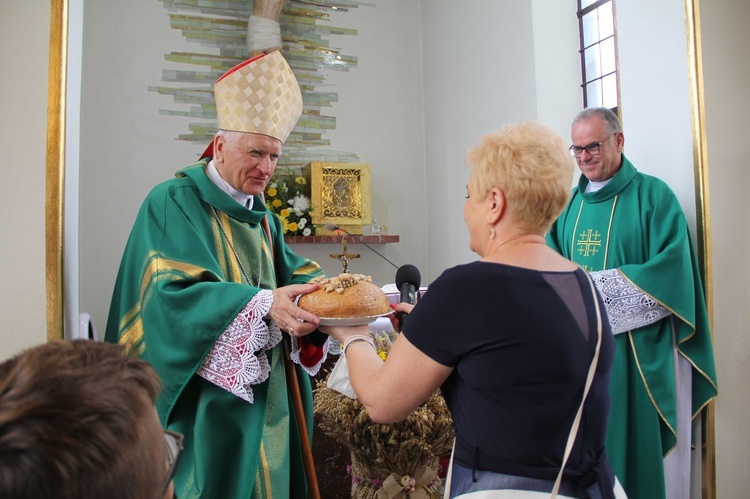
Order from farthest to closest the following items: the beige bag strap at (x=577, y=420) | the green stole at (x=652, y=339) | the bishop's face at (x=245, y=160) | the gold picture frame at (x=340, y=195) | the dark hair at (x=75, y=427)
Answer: the gold picture frame at (x=340, y=195) < the green stole at (x=652, y=339) < the bishop's face at (x=245, y=160) < the beige bag strap at (x=577, y=420) < the dark hair at (x=75, y=427)

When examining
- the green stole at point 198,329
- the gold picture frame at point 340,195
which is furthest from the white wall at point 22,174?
the gold picture frame at point 340,195

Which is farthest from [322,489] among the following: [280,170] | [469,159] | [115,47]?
[115,47]

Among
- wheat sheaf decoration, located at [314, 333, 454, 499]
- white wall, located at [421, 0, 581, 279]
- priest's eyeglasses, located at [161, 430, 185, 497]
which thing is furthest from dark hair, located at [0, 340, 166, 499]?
white wall, located at [421, 0, 581, 279]

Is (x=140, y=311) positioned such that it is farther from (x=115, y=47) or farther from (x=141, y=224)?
(x=115, y=47)

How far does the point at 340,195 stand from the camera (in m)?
6.21

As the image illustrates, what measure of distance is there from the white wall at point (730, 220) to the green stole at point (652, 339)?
0.29 m

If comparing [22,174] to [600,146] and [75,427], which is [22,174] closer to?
[75,427]

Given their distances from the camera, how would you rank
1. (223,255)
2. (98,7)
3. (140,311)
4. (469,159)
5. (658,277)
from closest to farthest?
(469,159) < (140,311) < (223,255) < (658,277) < (98,7)

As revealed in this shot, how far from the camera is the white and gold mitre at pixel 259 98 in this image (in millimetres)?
2240

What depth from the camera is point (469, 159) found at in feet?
4.86

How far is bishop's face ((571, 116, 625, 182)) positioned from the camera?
3.06 m

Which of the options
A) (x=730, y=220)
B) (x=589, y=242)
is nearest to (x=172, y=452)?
(x=589, y=242)

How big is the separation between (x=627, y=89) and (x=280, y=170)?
12.2 ft

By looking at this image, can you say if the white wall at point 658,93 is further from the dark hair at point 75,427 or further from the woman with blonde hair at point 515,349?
the dark hair at point 75,427
